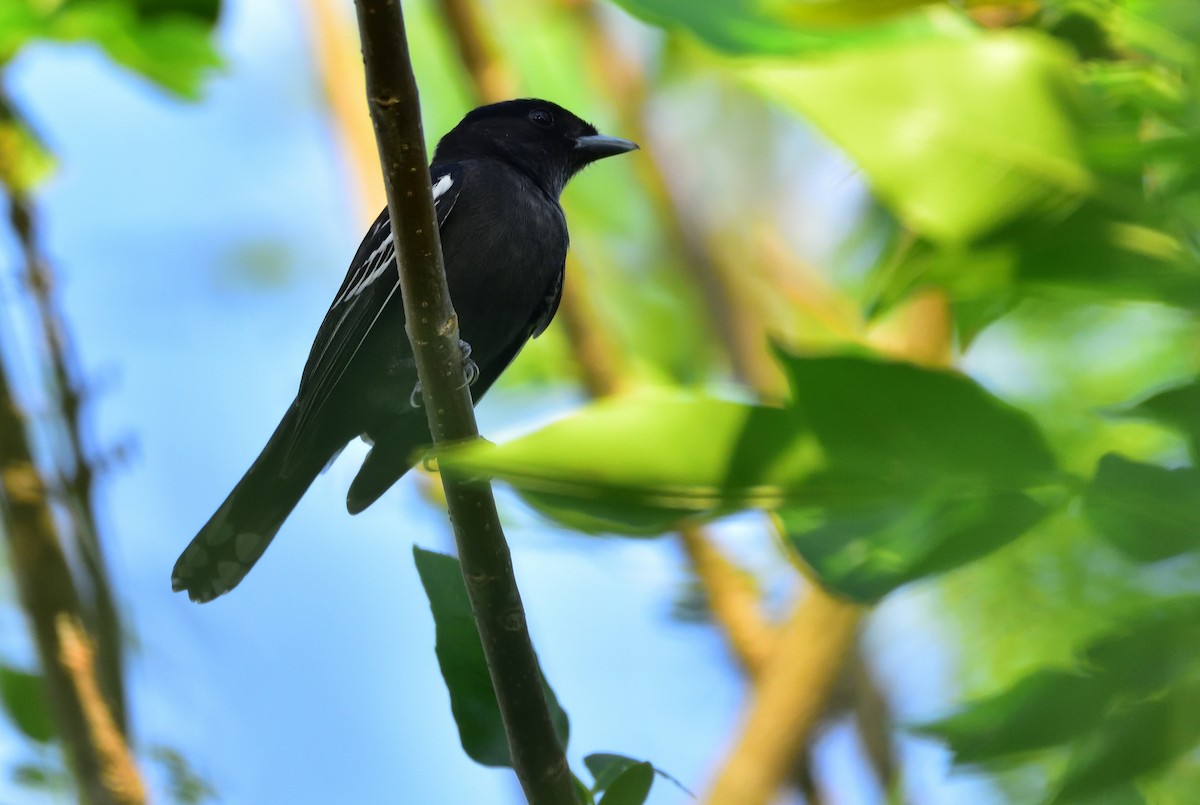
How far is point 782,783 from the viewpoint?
4.33 meters

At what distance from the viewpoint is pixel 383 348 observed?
4.79 m

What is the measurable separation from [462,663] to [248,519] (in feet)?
10.1

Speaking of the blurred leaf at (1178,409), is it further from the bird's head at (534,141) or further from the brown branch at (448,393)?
the bird's head at (534,141)

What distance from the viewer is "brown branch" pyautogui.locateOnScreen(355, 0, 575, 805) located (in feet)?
6.73

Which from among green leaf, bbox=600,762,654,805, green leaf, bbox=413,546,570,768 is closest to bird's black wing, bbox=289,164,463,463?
green leaf, bbox=413,546,570,768

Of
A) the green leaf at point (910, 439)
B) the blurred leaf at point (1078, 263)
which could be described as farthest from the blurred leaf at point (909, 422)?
the blurred leaf at point (1078, 263)

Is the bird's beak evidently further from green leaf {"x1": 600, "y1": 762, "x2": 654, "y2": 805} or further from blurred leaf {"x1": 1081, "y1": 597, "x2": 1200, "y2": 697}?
blurred leaf {"x1": 1081, "y1": 597, "x2": 1200, "y2": 697}

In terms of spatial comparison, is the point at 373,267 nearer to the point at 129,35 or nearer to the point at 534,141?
the point at 129,35

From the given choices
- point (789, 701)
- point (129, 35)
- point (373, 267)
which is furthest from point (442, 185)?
point (789, 701)

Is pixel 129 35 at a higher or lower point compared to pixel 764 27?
higher

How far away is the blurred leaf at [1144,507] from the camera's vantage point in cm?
76

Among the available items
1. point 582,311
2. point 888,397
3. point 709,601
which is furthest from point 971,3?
point 582,311

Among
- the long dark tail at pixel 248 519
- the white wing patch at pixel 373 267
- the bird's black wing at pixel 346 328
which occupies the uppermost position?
the white wing patch at pixel 373 267

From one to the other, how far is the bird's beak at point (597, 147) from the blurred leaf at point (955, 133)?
17.3ft
